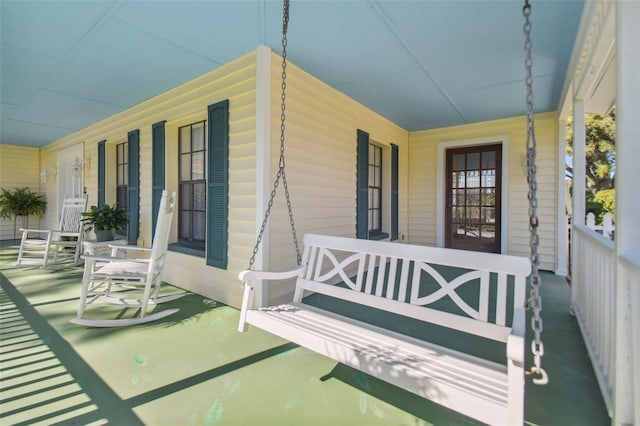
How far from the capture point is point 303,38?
8.96 feet

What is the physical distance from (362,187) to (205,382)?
3.35 m

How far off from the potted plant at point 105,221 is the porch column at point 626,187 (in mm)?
5339

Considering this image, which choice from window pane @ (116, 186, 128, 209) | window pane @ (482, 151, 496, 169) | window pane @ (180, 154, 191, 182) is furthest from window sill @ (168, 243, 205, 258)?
window pane @ (482, 151, 496, 169)

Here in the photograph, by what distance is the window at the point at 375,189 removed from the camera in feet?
17.3

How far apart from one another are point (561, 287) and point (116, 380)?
4.86 m

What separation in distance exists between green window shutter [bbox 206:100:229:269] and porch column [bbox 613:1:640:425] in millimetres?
3005

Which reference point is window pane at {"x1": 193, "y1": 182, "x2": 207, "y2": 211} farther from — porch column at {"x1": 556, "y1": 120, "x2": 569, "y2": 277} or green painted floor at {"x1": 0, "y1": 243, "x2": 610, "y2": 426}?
porch column at {"x1": 556, "y1": 120, "x2": 569, "y2": 277}

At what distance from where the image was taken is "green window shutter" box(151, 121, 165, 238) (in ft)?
13.4

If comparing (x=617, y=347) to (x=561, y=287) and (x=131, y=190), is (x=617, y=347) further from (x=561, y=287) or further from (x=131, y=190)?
(x=131, y=190)

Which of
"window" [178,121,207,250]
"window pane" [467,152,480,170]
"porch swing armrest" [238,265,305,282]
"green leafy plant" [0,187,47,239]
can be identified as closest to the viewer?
"porch swing armrest" [238,265,305,282]

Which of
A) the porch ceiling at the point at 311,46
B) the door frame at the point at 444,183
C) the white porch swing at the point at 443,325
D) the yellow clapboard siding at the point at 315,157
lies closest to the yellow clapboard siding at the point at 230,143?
the porch ceiling at the point at 311,46

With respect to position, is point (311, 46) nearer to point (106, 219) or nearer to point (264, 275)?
point (264, 275)

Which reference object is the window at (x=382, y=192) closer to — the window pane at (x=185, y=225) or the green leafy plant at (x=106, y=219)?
the window pane at (x=185, y=225)

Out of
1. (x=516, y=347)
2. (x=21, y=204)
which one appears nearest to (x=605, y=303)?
(x=516, y=347)
